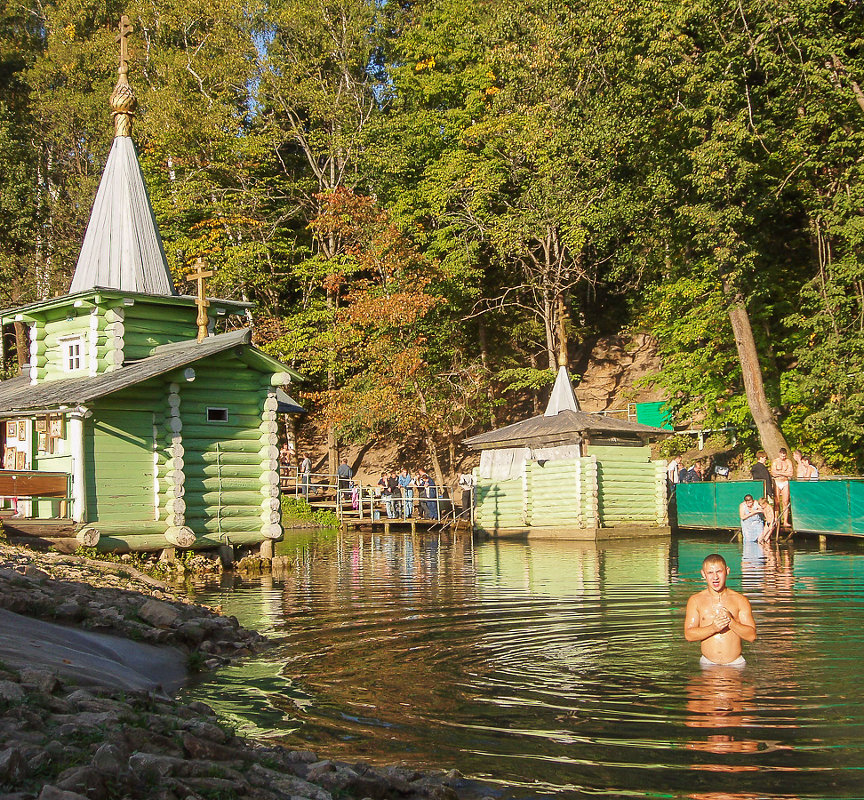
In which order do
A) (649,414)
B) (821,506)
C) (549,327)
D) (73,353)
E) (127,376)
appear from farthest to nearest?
(649,414) → (549,327) → (821,506) → (73,353) → (127,376)

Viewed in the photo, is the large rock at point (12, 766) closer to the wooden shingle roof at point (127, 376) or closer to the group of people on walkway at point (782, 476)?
the wooden shingle roof at point (127, 376)

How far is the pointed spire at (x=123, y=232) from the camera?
24.1 meters

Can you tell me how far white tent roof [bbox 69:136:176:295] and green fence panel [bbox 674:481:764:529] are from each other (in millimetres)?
16435

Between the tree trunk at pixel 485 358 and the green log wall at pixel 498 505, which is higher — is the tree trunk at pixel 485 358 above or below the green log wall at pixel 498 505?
above

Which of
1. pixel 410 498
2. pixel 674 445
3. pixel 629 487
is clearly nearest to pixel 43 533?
pixel 629 487

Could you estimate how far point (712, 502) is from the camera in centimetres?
3103

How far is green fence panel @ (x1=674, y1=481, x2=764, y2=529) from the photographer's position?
1161 inches

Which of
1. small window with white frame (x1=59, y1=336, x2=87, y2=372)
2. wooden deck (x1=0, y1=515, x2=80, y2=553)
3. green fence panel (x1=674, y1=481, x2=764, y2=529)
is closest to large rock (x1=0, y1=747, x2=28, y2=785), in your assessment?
wooden deck (x1=0, y1=515, x2=80, y2=553)

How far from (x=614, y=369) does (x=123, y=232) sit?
31302 millimetres

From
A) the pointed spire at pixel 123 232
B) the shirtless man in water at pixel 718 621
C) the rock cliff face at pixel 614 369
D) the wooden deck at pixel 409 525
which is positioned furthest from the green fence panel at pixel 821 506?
the rock cliff face at pixel 614 369

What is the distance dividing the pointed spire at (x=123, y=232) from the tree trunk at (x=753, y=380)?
17682 millimetres

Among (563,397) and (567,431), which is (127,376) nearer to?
(567,431)

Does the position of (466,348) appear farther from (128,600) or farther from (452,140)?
(128,600)

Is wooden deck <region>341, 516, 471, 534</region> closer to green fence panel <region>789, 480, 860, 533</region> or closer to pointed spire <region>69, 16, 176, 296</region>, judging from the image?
green fence panel <region>789, 480, 860, 533</region>
